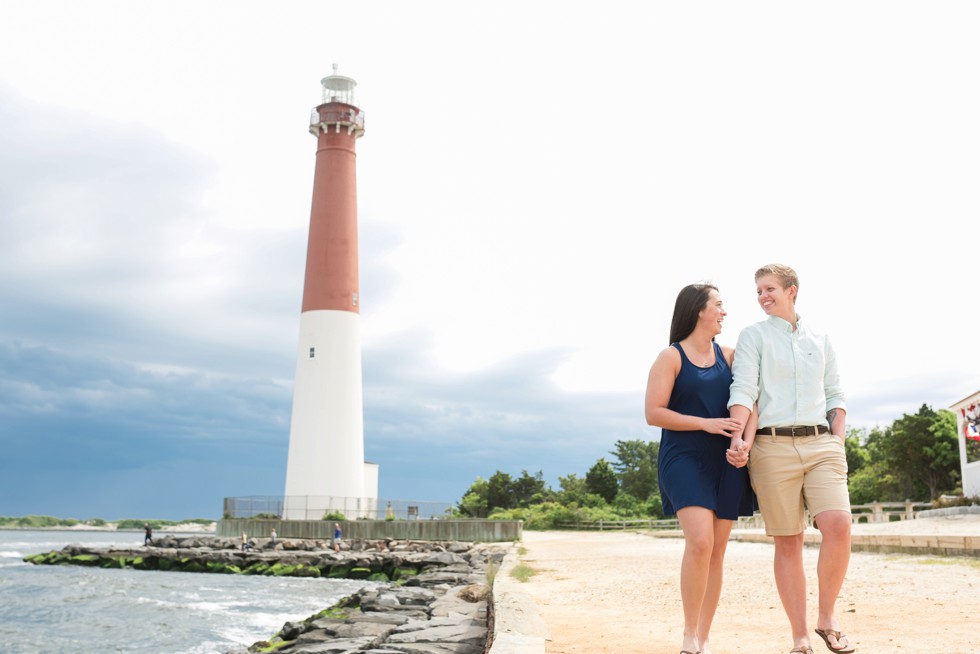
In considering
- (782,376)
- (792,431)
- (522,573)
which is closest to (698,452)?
(792,431)

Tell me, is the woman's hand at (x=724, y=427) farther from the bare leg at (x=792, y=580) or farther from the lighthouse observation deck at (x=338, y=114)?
the lighthouse observation deck at (x=338, y=114)

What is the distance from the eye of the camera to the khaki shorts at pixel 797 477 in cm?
439

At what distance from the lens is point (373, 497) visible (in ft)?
117

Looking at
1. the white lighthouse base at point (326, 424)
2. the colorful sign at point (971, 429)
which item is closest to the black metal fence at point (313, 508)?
the white lighthouse base at point (326, 424)

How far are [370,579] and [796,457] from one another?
852 inches

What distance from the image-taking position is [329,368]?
31.5 meters

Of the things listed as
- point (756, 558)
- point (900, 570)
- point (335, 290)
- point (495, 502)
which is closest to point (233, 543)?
point (335, 290)

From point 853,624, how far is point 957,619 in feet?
2.31

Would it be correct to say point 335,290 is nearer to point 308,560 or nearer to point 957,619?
point 308,560

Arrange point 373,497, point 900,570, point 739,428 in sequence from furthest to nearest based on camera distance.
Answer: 1. point 373,497
2. point 900,570
3. point 739,428

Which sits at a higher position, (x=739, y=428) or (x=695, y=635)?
(x=739, y=428)

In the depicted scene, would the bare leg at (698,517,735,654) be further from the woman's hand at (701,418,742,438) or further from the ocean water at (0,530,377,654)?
the ocean water at (0,530,377,654)

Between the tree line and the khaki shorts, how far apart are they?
34.2 m

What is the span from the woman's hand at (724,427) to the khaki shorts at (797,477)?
0.25m
